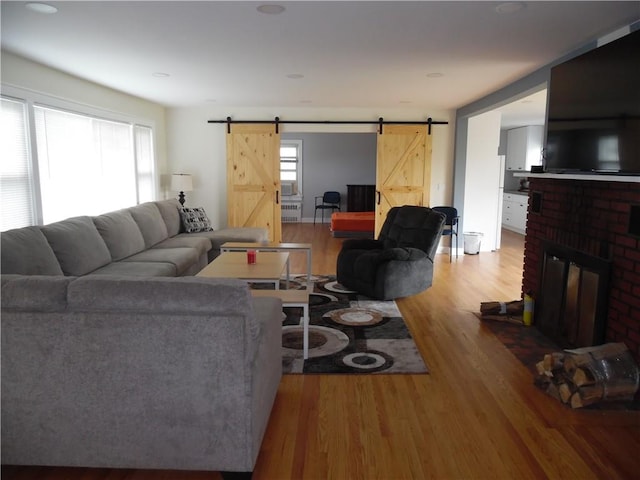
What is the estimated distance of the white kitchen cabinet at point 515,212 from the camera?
983 centimetres

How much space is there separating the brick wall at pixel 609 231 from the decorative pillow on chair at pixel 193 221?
4415mm

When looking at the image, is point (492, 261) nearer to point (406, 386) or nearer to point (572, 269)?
point (572, 269)

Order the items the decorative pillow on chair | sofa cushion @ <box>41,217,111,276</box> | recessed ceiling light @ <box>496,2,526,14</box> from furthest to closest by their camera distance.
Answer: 1. the decorative pillow on chair
2. sofa cushion @ <box>41,217,111,276</box>
3. recessed ceiling light @ <box>496,2,526,14</box>

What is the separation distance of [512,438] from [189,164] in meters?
6.62

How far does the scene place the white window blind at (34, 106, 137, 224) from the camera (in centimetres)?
456

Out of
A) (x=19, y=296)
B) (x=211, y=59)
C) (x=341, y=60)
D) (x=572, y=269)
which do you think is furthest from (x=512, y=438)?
(x=211, y=59)

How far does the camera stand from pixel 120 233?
4730 millimetres

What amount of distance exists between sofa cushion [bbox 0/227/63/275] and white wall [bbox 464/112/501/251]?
20.2 ft

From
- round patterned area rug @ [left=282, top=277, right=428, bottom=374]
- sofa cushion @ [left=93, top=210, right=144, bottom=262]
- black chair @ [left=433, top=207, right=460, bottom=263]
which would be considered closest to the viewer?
round patterned area rug @ [left=282, top=277, right=428, bottom=374]

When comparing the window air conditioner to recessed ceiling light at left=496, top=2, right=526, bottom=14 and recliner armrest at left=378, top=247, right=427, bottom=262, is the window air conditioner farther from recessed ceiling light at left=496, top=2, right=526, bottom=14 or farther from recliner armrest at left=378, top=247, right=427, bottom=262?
recessed ceiling light at left=496, top=2, right=526, bottom=14

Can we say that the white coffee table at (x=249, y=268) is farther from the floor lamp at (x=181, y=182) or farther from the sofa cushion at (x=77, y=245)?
the floor lamp at (x=181, y=182)

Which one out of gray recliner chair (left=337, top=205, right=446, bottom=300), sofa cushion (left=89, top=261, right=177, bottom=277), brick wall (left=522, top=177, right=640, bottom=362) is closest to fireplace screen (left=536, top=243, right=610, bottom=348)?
brick wall (left=522, top=177, right=640, bottom=362)

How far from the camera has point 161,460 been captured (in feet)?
6.58

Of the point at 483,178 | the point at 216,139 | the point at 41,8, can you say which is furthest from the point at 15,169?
the point at 483,178
